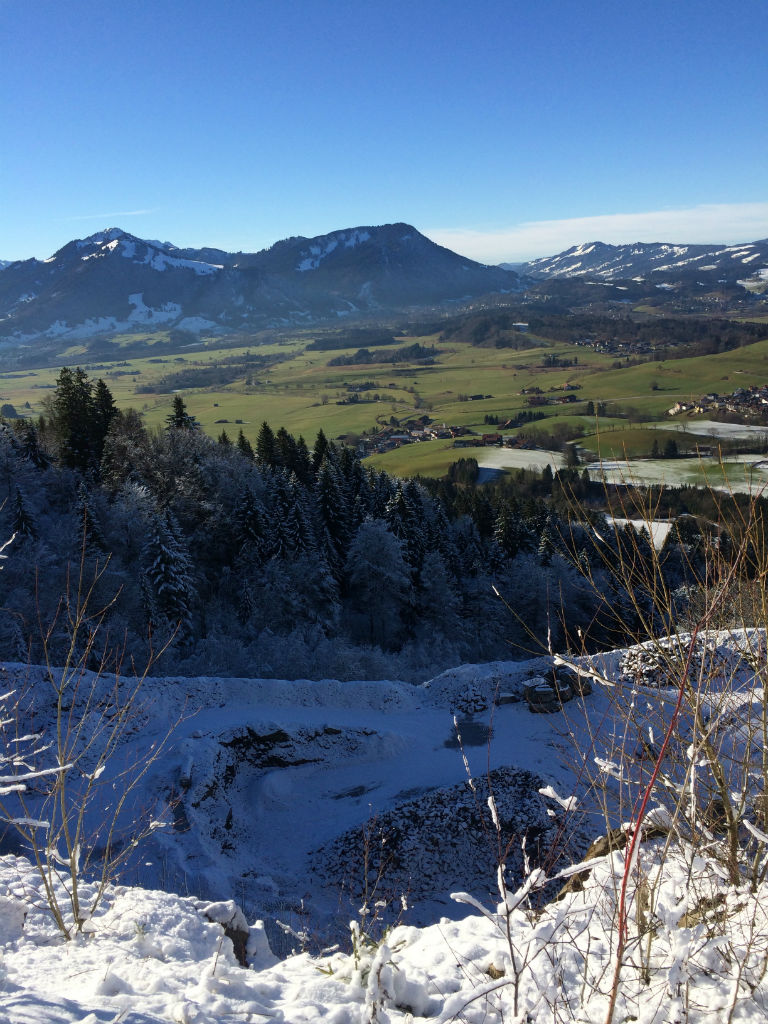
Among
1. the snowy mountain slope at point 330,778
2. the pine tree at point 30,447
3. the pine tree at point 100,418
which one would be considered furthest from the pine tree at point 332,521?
the pine tree at point 30,447

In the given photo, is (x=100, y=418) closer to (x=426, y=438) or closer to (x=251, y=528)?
(x=251, y=528)

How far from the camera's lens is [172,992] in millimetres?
4492

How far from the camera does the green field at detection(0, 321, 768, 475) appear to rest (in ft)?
160

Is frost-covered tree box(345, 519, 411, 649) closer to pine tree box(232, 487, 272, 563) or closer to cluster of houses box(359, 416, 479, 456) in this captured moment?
pine tree box(232, 487, 272, 563)

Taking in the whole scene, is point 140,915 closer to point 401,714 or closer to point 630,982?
point 630,982

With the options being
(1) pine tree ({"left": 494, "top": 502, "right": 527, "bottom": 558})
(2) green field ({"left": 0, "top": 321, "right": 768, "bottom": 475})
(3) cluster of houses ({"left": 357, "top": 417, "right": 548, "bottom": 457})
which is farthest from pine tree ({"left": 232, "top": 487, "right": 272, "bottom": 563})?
(3) cluster of houses ({"left": 357, "top": 417, "right": 548, "bottom": 457})

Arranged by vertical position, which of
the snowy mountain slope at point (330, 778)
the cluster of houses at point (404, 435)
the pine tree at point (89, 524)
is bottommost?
the snowy mountain slope at point (330, 778)

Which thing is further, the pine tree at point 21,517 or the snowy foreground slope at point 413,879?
the pine tree at point 21,517

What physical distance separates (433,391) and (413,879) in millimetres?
97231

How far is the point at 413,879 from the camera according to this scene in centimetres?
1263

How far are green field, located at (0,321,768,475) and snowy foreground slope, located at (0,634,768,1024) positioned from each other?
40.1 feet

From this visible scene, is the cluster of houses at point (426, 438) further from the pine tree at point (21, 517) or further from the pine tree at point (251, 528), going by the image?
the pine tree at point (21, 517)

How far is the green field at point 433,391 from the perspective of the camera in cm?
4881

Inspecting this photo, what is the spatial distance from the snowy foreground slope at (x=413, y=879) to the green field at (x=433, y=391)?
40.1 ft
